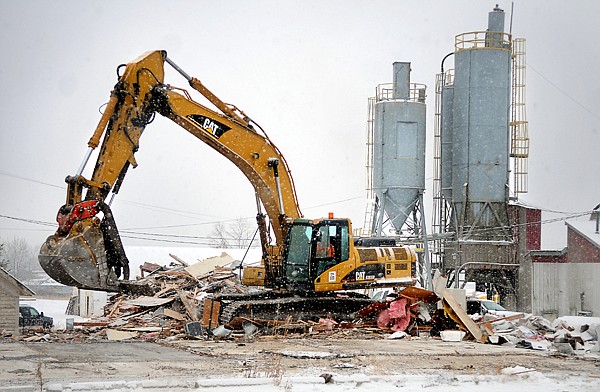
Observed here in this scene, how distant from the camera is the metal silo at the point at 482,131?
34.9 m

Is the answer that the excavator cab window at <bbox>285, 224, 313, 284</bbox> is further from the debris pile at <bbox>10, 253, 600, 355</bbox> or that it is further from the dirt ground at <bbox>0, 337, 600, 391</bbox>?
the dirt ground at <bbox>0, 337, 600, 391</bbox>

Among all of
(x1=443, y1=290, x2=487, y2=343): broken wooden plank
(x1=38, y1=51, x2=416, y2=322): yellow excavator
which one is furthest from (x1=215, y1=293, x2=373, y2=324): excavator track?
(x1=443, y1=290, x2=487, y2=343): broken wooden plank

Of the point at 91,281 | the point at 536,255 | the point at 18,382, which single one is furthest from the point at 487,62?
the point at 18,382

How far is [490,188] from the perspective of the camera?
35188mm

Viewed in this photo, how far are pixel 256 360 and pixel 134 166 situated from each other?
5450mm

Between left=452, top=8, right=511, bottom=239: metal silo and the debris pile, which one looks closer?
the debris pile

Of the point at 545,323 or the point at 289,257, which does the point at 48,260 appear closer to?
the point at 289,257

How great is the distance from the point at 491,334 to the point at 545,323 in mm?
4524

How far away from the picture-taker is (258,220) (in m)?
19.6

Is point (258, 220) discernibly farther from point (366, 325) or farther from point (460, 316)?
point (460, 316)

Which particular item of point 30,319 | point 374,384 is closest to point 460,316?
point 374,384

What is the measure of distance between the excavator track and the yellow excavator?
0.07 meters

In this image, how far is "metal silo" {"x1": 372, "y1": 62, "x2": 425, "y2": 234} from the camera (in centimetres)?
3603

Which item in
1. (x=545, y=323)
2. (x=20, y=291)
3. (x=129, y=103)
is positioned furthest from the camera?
(x=20, y=291)
